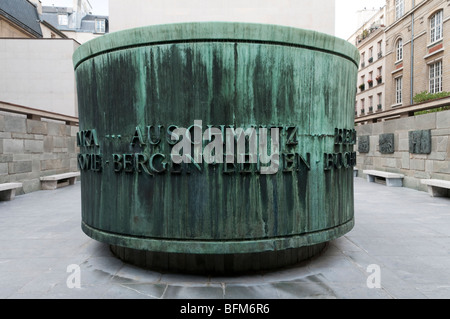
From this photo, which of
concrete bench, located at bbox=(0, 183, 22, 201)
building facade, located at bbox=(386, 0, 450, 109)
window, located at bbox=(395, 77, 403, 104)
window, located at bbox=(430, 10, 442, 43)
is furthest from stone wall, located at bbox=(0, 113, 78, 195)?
window, located at bbox=(395, 77, 403, 104)

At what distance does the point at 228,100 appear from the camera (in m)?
3.78

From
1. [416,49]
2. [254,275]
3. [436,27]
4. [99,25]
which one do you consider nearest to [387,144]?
[254,275]

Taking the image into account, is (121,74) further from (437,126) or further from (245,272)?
(437,126)

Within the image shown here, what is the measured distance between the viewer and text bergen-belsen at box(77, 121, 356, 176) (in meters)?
3.79

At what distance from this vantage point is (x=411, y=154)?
12.2 m

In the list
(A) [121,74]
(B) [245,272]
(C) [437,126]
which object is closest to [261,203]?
(B) [245,272]

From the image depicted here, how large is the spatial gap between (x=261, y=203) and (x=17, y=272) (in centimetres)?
318

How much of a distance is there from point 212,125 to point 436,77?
30328 mm

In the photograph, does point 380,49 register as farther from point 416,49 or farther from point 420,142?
point 420,142

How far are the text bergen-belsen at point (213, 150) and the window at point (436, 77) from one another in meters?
29.1

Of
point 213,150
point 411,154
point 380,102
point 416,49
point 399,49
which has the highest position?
point 399,49

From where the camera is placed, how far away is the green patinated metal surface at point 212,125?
3.79 m

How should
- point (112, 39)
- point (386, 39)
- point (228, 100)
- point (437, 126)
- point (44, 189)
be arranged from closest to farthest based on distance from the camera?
point (228, 100)
point (112, 39)
point (437, 126)
point (44, 189)
point (386, 39)
